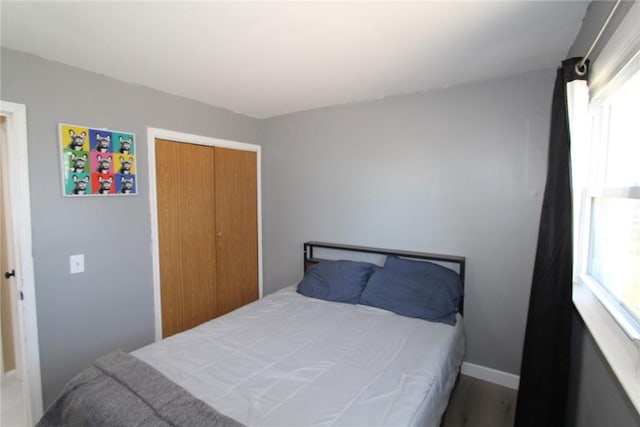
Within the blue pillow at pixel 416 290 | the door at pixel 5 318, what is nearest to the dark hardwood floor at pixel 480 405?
the blue pillow at pixel 416 290

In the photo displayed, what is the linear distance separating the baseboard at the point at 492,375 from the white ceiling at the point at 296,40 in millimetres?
2254

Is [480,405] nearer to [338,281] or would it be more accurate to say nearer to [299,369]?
[338,281]

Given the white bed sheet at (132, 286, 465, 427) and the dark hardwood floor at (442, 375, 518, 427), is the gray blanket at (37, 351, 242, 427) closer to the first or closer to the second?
the white bed sheet at (132, 286, 465, 427)

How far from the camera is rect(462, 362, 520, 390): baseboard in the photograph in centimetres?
232

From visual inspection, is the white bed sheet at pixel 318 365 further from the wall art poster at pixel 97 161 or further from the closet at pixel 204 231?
the wall art poster at pixel 97 161

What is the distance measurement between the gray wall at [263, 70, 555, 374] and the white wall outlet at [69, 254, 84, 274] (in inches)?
76.0

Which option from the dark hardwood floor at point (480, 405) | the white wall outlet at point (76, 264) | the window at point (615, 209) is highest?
the window at point (615, 209)

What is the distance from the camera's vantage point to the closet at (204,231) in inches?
104

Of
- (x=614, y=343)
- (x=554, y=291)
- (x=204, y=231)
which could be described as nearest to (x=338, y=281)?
(x=204, y=231)

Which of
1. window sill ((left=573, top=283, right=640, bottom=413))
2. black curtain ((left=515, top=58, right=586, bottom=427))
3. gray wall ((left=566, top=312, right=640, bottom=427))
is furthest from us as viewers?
black curtain ((left=515, top=58, right=586, bottom=427))

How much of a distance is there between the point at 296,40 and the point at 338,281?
1.82 metres

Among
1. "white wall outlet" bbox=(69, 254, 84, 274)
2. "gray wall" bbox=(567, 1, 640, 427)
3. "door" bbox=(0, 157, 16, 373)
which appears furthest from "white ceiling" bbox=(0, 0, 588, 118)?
"door" bbox=(0, 157, 16, 373)

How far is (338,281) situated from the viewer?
103 inches

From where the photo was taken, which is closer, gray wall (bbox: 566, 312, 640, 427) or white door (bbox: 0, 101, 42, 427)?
gray wall (bbox: 566, 312, 640, 427)
